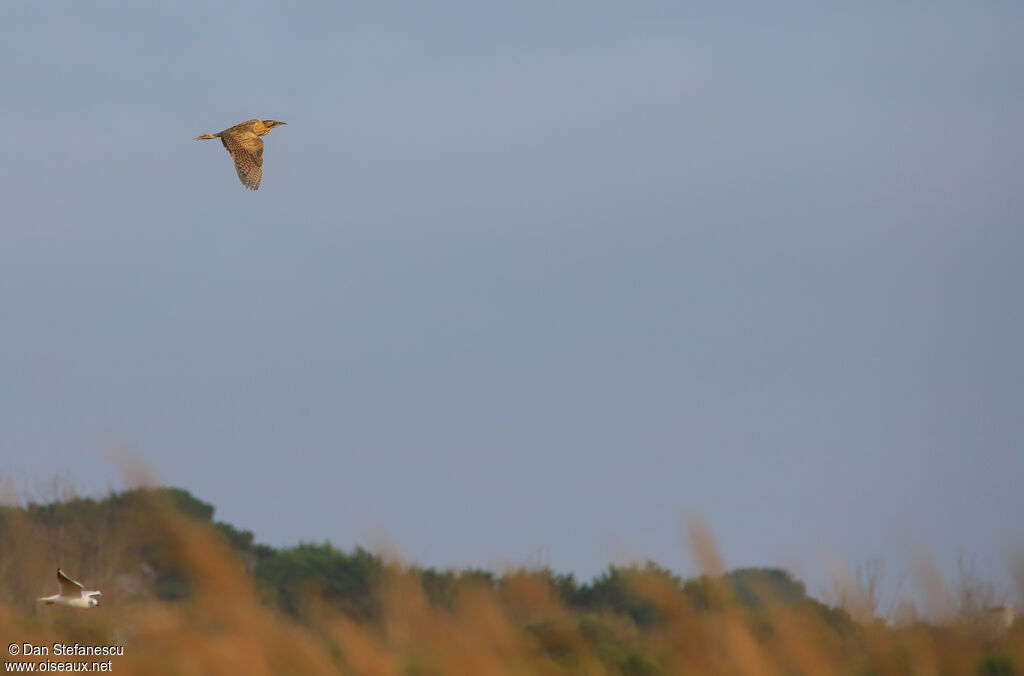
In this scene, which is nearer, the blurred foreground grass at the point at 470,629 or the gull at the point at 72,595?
the blurred foreground grass at the point at 470,629

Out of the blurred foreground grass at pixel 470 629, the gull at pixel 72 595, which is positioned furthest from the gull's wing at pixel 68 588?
the blurred foreground grass at pixel 470 629

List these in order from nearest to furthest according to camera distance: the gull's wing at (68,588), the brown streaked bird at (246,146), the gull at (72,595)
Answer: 1. the gull at (72,595)
2. the gull's wing at (68,588)
3. the brown streaked bird at (246,146)

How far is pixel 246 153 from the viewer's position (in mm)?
18812

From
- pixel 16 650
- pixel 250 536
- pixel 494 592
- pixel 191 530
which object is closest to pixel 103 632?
pixel 16 650

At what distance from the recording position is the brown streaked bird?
18.5 meters

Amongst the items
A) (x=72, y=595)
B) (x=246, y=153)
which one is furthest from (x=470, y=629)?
(x=246, y=153)

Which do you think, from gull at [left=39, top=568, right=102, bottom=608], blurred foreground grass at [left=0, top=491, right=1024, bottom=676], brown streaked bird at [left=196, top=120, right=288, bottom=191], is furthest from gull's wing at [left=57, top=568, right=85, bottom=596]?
brown streaked bird at [left=196, top=120, right=288, bottom=191]

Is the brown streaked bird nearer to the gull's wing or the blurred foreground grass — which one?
the blurred foreground grass

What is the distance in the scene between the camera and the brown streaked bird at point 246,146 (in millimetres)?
18516

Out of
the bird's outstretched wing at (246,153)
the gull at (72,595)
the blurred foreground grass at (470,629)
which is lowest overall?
the blurred foreground grass at (470,629)

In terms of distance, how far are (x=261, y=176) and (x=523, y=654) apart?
11665 millimetres

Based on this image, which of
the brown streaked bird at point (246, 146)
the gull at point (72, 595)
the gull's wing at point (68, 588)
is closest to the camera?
the gull at point (72, 595)

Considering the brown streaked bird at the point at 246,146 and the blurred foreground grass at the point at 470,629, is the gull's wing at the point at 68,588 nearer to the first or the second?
the blurred foreground grass at the point at 470,629

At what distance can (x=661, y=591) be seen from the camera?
24.1 ft
